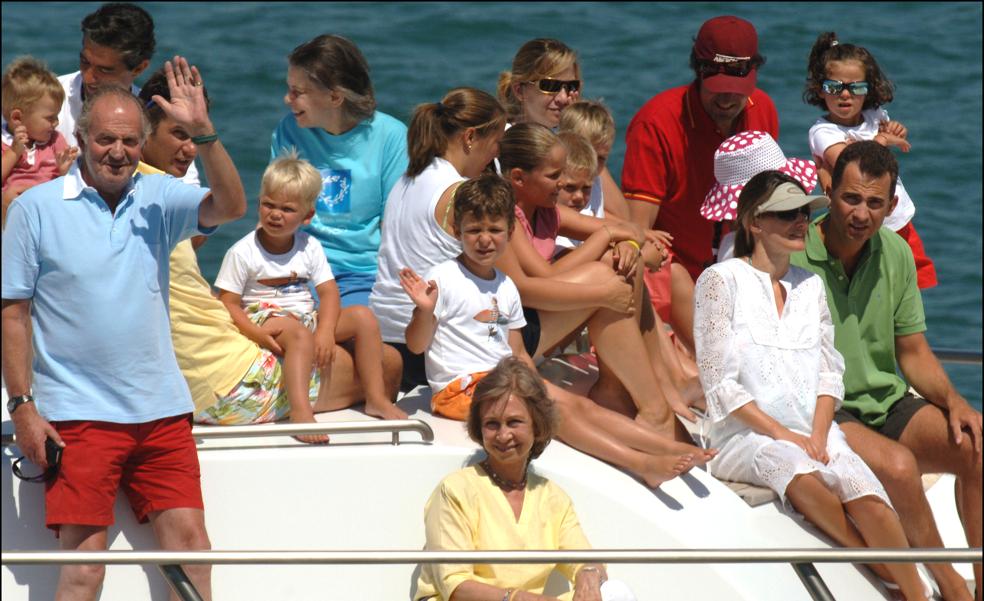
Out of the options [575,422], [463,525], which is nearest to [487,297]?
[575,422]

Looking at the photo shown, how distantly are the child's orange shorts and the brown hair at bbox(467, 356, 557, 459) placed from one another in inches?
18.6

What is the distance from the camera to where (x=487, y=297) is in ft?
15.6

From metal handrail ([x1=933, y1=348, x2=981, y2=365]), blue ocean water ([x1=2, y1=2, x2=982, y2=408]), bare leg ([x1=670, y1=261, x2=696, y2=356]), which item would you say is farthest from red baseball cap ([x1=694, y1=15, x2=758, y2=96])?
blue ocean water ([x1=2, y1=2, x2=982, y2=408])

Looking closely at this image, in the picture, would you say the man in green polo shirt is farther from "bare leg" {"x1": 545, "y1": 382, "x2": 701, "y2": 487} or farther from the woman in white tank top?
the woman in white tank top

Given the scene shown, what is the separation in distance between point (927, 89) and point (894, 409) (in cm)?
1045

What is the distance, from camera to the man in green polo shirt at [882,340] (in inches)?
192

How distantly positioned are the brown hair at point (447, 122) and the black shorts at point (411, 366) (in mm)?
571

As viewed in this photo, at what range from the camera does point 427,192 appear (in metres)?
4.96

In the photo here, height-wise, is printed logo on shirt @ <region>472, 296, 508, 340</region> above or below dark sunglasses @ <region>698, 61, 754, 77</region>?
below

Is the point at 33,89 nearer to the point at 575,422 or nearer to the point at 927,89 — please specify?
the point at 575,422

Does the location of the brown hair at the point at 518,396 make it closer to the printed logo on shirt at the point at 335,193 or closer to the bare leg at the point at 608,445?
the bare leg at the point at 608,445

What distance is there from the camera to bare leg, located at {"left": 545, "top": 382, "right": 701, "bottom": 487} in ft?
15.4

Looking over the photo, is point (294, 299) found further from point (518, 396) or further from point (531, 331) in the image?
point (518, 396)

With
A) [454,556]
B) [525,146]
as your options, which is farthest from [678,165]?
[454,556]
